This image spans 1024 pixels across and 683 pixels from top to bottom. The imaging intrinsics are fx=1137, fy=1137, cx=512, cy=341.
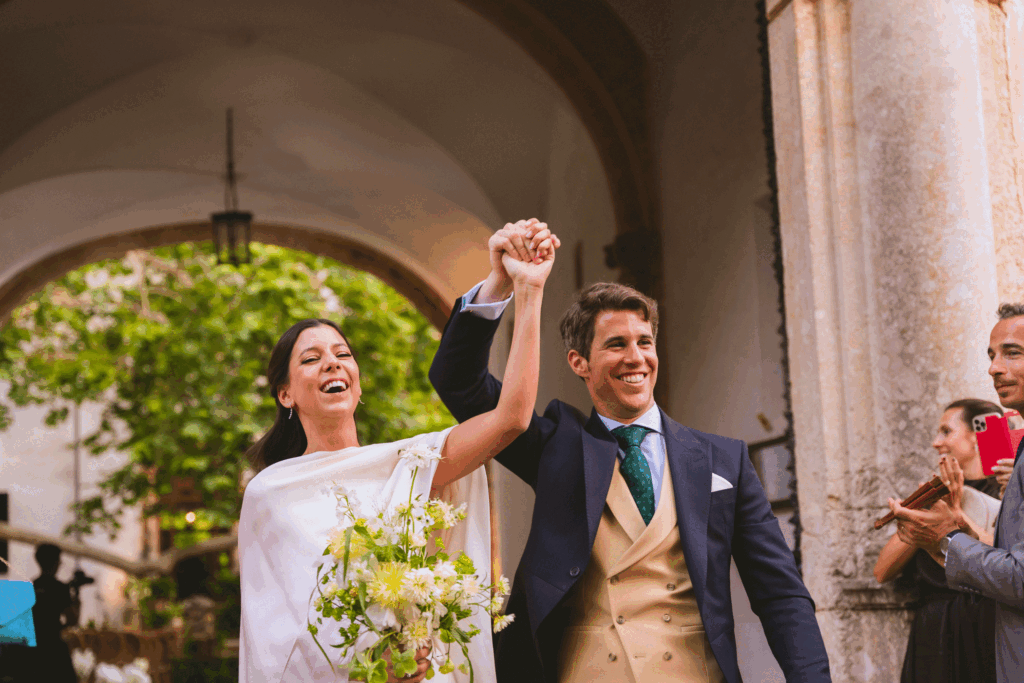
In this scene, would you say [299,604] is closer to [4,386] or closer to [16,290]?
[16,290]

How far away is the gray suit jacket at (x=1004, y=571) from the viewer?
2.72m

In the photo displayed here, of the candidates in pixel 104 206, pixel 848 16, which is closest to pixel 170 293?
pixel 104 206

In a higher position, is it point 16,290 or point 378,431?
point 16,290

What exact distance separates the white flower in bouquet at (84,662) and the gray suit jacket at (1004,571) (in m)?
12.1

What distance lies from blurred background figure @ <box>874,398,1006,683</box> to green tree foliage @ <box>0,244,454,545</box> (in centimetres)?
1164

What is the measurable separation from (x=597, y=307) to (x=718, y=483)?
1.86ft

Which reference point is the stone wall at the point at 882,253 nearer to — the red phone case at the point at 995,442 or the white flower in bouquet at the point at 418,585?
the red phone case at the point at 995,442

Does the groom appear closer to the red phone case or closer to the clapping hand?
the clapping hand

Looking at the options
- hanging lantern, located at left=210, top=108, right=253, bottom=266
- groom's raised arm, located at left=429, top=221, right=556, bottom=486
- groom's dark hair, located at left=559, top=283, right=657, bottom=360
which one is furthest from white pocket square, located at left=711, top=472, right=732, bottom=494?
hanging lantern, located at left=210, top=108, right=253, bottom=266

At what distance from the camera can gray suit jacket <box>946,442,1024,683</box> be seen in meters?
2.72

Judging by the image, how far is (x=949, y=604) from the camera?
356cm

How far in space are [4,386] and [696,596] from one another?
77.0 feet

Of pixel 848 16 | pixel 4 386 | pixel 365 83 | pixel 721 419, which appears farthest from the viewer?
pixel 4 386

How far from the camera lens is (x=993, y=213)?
4.12 m
